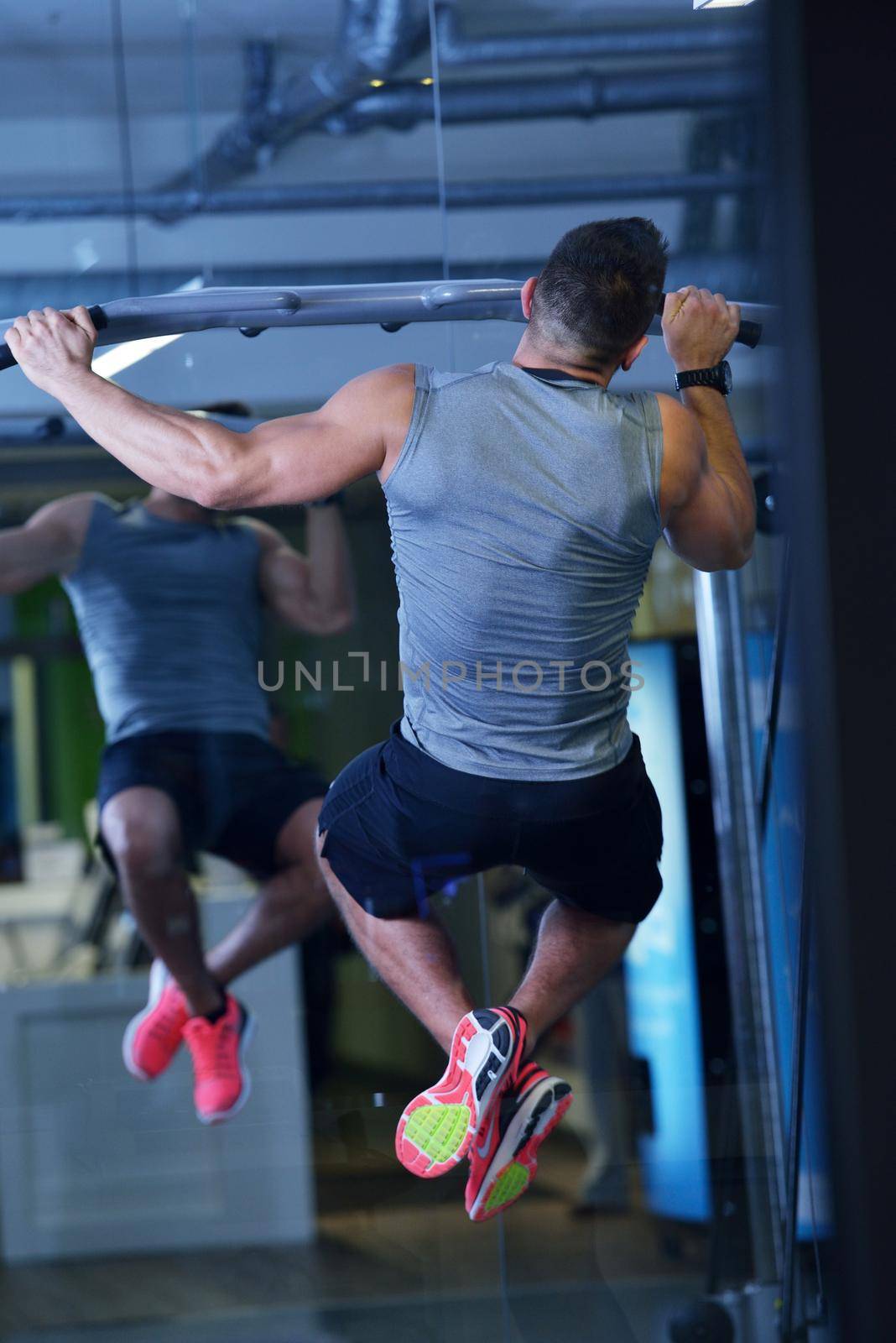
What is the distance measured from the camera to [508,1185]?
203 centimetres

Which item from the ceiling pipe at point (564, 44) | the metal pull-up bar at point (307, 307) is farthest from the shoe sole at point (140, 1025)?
the ceiling pipe at point (564, 44)

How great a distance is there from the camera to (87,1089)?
10.7 ft

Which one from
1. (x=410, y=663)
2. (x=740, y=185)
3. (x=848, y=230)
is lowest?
(x=410, y=663)

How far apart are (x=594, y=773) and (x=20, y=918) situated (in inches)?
78.5

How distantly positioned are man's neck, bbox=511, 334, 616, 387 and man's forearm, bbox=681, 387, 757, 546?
0.14m

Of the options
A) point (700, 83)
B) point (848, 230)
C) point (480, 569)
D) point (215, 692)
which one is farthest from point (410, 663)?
point (700, 83)

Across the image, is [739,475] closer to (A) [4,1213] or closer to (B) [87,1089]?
(B) [87,1089]

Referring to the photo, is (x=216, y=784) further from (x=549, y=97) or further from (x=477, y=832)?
(x=549, y=97)

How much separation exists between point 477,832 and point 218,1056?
3.89 ft

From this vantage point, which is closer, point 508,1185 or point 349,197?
point 508,1185

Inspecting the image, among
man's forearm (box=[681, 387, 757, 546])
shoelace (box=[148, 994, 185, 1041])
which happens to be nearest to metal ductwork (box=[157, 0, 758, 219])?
man's forearm (box=[681, 387, 757, 546])

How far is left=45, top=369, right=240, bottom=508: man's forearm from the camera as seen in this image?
1.84 m

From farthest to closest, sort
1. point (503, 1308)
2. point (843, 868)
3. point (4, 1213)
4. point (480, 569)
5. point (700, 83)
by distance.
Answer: point (4, 1213) < point (503, 1308) < point (700, 83) < point (480, 569) < point (843, 868)

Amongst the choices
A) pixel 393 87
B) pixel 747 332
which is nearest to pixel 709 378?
pixel 747 332
